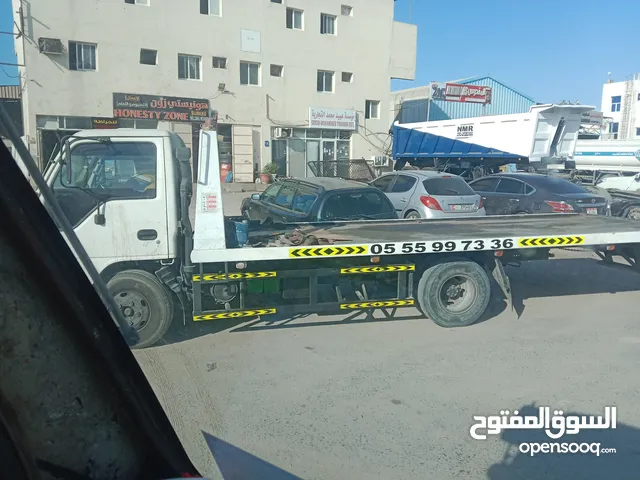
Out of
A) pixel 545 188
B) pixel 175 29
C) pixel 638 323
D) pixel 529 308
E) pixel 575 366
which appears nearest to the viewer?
pixel 575 366

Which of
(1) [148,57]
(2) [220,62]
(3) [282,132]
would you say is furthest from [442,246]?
(3) [282,132]

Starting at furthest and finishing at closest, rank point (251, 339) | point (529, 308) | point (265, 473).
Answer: point (529, 308)
point (251, 339)
point (265, 473)

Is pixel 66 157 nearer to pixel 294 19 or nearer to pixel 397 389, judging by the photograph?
pixel 397 389

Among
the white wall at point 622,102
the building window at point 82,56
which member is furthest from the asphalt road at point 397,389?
the white wall at point 622,102

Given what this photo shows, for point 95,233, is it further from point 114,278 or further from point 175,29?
point 175,29

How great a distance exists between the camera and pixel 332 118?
29.7m

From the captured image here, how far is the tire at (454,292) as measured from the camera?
21.1 feet

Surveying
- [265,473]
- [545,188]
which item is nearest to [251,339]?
[265,473]

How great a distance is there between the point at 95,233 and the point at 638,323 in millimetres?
6448

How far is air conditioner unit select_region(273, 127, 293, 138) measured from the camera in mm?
28328

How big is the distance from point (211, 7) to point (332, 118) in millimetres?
8234

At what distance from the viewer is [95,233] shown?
5398mm

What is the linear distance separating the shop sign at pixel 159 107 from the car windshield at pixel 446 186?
15858 mm
